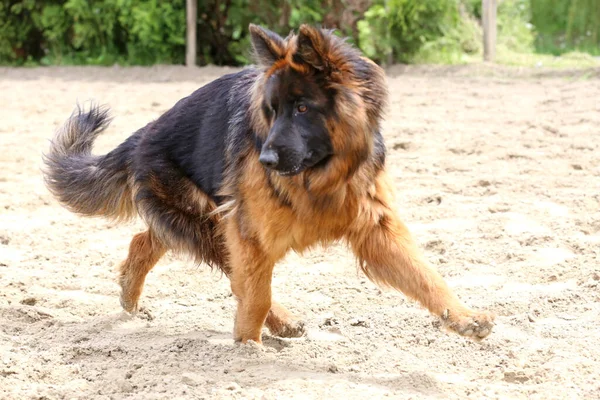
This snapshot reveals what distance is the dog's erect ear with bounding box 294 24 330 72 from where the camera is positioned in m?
3.77

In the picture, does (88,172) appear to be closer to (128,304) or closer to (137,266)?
(137,266)

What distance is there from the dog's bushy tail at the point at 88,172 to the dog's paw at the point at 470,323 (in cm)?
211

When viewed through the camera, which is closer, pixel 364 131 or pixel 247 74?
pixel 364 131

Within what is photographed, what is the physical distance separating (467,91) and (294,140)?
7.05 m

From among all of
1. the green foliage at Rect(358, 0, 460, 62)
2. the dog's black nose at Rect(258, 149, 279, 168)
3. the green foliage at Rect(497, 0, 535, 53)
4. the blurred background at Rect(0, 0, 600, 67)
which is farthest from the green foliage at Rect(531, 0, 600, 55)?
the dog's black nose at Rect(258, 149, 279, 168)

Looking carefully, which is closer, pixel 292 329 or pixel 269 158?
pixel 269 158

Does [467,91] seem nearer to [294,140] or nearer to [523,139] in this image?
[523,139]

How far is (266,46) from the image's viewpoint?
13.0ft

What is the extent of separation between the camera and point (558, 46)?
15.3m

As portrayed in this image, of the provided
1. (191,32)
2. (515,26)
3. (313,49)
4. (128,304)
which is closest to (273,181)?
(313,49)

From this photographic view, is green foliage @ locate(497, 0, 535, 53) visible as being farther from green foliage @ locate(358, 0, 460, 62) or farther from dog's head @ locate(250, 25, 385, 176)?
dog's head @ locate(250, 25, 385, 176)

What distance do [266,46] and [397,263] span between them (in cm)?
122

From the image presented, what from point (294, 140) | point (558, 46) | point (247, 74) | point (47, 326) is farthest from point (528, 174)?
point (558, 46)

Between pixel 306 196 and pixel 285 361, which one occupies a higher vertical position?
pixel 306 196
